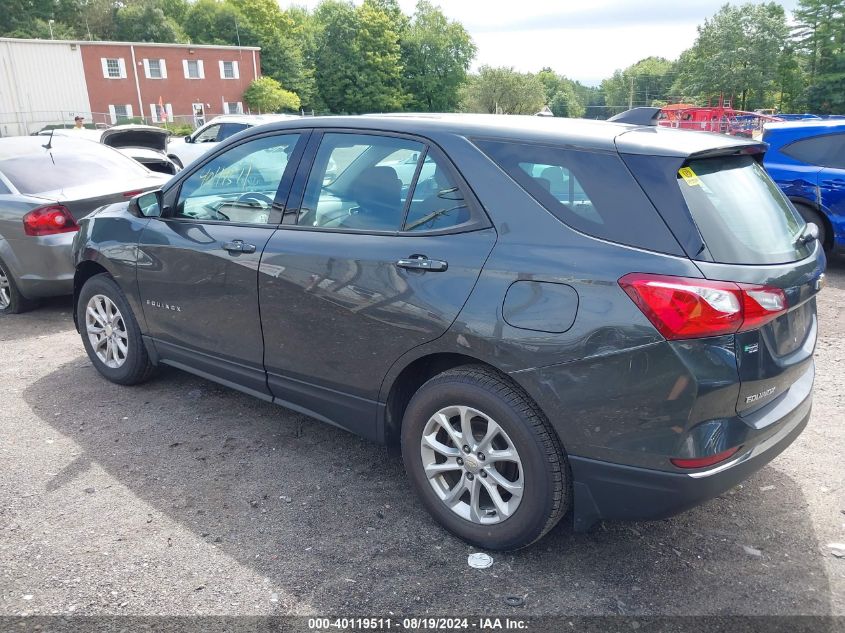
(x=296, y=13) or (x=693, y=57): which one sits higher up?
(x=296, y=13)

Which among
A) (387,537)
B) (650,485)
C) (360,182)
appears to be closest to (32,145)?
(360,182)

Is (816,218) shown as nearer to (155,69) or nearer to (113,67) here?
(113,67)

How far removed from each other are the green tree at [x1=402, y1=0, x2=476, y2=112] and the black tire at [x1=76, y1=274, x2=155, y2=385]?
3161 inches

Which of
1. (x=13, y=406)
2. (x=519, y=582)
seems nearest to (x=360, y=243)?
(x=519, y=582)

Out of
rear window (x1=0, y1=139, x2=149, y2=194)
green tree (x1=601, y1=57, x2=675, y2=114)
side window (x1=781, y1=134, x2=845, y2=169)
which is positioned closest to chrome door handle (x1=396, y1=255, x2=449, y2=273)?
rear window (x1=0, y1=139, x2=149, y2=194)

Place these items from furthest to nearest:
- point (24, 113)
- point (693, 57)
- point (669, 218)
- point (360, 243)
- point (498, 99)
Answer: point (498, 99) → point (693, 57) → point (24, 113) → point (360, 243) → point (669, 218)

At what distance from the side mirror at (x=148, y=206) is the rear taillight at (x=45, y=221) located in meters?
2.24

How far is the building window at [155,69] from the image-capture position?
5362cm

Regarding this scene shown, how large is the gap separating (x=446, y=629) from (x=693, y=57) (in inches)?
3126

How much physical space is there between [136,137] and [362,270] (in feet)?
39.0

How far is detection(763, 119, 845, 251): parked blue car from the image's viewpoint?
7.73 m

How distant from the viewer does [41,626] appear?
2.61m

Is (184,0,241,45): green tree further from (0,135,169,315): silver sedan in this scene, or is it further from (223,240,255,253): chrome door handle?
(223,240,255,253): chrome door handle

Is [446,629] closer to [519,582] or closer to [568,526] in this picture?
[519,582]
